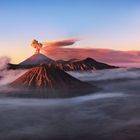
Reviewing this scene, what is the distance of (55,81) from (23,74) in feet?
26.7

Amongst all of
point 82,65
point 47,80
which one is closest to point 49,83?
point 47,80

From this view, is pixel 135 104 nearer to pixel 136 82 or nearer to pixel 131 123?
pixel 136 82

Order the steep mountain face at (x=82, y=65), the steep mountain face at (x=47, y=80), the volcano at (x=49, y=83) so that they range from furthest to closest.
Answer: the volcano at (x=49, y=83)
the steep mountain face at (x=47, y=80)
the steep mountain face at (x=82, y=65)

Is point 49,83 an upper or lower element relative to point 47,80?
lower

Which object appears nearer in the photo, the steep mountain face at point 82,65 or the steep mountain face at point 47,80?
the steep mountain face at point 82,65

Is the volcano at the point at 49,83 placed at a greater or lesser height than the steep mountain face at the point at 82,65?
lesser

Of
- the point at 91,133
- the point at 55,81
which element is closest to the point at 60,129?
the point at 91,133

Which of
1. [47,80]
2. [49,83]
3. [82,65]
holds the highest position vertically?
[82,65]

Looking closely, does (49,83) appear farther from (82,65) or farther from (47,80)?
(82,65)

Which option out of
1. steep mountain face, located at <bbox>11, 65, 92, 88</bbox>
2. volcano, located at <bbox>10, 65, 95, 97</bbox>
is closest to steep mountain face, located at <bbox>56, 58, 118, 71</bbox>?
steep mountain face, located at <bbox>11, 65, 92, 88</bbox>

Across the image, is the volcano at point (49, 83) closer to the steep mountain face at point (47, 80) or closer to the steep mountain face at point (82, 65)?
the steep mountain face at point (47, 80)

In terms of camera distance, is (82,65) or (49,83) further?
(49,83)

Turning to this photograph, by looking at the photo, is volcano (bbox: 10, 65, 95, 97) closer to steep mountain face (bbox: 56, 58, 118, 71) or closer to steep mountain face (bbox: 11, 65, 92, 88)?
steep mountain face (bbox: 11, 65, 92, 88)

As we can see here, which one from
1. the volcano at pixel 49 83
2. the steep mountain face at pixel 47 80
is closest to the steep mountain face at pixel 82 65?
the steep mountain face at pixel 47 80
